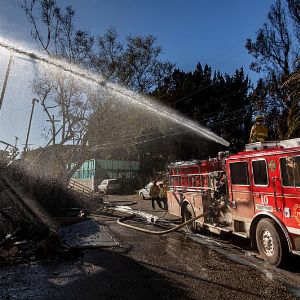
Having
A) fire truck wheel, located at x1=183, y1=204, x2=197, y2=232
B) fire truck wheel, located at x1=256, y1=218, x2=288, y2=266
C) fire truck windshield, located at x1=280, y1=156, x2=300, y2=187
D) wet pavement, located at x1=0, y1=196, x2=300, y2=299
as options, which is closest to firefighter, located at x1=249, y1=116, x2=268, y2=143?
fire truck windshield, located at x1=280, y1=156, x2=300, y2=187

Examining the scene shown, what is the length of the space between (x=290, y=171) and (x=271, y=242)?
154cm

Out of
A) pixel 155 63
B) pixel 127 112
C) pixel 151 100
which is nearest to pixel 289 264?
A: pixel 127 112

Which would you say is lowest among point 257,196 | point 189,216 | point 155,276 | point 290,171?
point 155,276

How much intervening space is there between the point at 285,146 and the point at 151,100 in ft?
76.1

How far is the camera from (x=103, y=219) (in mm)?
15438

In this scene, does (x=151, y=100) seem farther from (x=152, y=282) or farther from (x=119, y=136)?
(x=152, y=282)

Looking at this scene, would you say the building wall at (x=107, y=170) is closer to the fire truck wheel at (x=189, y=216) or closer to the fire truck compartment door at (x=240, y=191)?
the fire truck wheel at (x=189, y=216)

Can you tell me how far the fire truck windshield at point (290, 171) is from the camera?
6.90 metres

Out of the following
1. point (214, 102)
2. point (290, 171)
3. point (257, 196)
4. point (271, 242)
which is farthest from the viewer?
point (214, 102)

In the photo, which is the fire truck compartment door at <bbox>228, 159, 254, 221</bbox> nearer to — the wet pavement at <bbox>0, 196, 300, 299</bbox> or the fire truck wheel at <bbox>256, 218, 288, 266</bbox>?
the fire truck wheel at <bbox>256, 218, 288, 266</bbox>

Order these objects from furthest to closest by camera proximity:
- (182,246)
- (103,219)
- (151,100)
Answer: (151,100) < (103,219) < (182,246)

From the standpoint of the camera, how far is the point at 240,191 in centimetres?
883

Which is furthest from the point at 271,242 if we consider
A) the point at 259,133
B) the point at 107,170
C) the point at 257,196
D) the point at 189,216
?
the point at 107,170

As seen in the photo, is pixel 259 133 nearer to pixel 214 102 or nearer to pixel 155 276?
pixel 155 276
